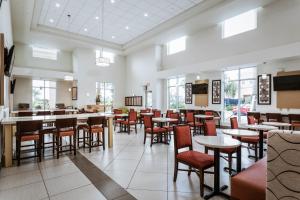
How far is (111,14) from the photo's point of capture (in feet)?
27.6

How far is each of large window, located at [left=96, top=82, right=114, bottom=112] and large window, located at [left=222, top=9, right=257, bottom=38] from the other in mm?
8828

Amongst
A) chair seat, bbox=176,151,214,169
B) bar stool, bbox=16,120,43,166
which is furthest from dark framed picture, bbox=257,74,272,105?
bar stool, bbox=16,120,43,166

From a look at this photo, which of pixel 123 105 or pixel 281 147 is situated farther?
pixel 123 105

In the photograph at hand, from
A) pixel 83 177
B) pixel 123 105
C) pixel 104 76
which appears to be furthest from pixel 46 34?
pixel 83 177

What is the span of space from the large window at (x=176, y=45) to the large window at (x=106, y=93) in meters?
5.41

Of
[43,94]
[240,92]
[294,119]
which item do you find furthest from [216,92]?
[43,94]

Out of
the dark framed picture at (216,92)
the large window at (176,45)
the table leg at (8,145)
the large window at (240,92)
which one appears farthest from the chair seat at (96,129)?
the large window at (176,45)

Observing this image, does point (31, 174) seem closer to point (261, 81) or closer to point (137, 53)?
point (261, 81)

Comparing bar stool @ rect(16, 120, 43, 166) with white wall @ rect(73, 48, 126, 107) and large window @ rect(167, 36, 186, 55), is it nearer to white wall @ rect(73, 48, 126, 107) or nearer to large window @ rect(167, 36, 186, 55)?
white wall @ rect(73, 48, 126, 107)

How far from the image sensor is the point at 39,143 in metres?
3.79

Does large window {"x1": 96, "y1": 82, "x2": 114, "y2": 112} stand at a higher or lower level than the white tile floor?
higher

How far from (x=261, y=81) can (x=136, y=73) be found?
27.4 ft

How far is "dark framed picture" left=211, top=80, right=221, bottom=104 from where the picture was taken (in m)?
9.10

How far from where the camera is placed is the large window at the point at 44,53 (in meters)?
11.6
